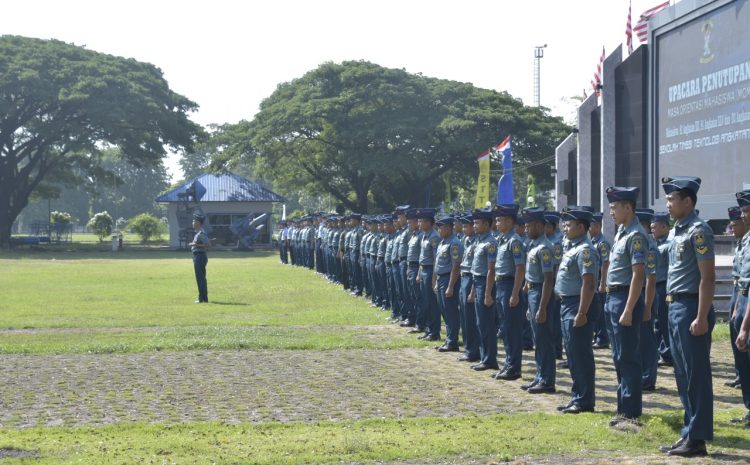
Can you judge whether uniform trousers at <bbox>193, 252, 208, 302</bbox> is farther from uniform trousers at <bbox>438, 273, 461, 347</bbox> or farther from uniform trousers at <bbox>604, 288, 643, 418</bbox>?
uniform trousers at <bbox>604, 288, 643, 418</bbox>

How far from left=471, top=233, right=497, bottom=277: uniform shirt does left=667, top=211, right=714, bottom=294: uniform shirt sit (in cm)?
443

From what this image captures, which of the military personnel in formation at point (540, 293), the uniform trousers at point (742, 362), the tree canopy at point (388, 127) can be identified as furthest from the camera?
the tree canopy at point (388, 127)

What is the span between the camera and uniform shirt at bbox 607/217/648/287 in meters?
8.27

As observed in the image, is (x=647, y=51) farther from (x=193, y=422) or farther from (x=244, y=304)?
(x=193, y=422)

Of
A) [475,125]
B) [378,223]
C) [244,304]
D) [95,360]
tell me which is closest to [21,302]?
[244,304]

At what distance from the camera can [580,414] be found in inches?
352

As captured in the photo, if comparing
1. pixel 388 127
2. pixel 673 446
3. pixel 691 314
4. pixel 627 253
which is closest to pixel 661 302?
pixel 627 253

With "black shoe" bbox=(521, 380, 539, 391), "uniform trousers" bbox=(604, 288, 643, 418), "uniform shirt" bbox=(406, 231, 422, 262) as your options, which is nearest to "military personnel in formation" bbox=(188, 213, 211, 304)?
"uniform shirt" bbox=(406, 231, 422, 262)

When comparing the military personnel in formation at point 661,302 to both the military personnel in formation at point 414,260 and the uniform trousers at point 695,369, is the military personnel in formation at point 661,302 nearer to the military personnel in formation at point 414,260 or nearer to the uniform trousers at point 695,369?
the military personnel in formation at point 414,260

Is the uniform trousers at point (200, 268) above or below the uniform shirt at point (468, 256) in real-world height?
below

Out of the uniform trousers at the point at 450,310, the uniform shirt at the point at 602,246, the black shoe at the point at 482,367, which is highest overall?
the uniform shirt at the point at 602,246

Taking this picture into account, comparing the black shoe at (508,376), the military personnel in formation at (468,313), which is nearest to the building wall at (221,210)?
the military personnel in formation at (468,313)

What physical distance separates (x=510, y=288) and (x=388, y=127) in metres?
38.6

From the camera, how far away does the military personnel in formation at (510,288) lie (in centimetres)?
1122
